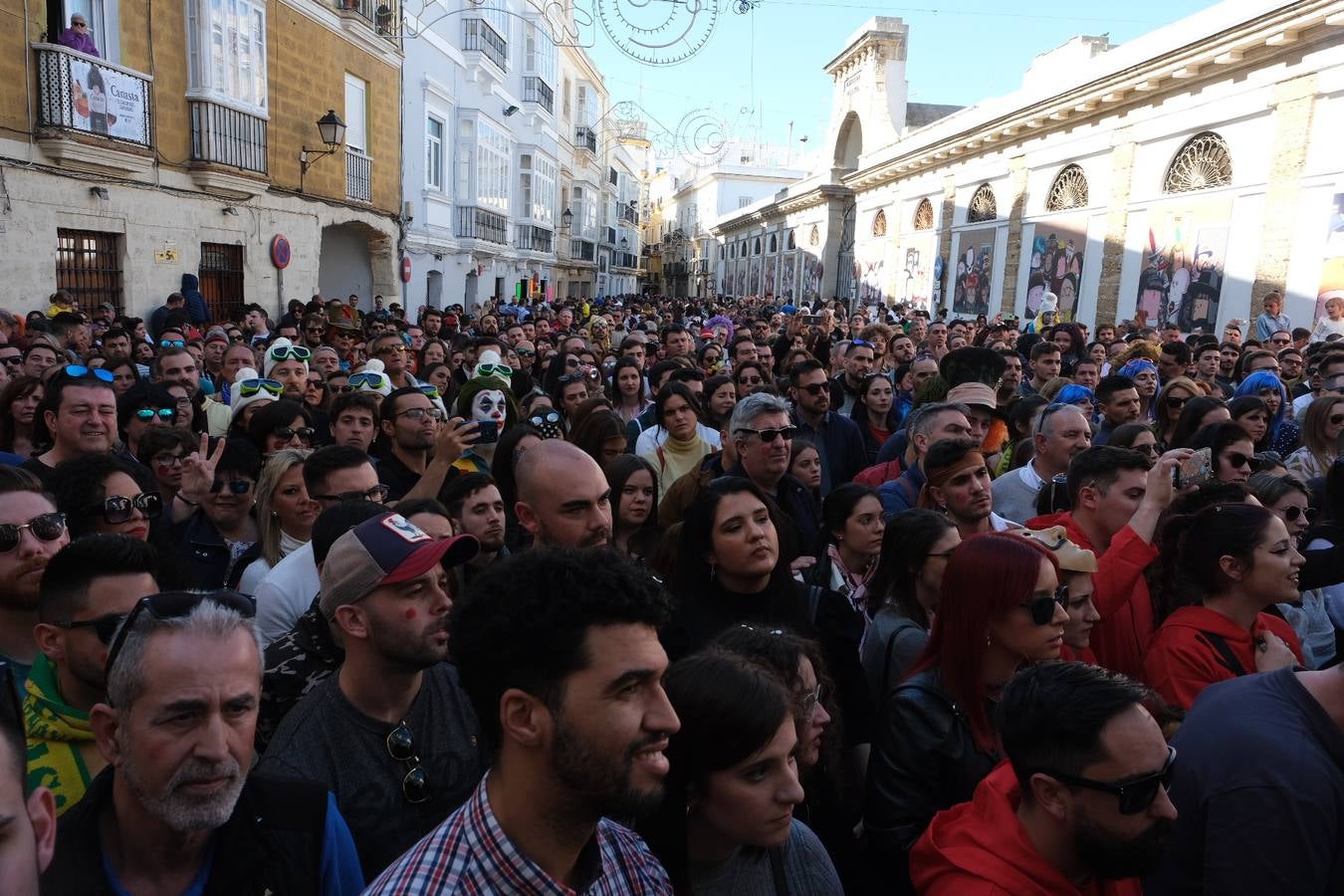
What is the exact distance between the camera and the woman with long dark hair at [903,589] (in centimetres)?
309

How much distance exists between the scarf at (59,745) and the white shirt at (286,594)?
85 cm

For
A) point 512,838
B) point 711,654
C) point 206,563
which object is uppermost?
point 711,654

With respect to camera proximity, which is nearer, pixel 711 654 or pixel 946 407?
pixel 711 654

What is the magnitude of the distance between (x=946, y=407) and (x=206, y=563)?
370 cm

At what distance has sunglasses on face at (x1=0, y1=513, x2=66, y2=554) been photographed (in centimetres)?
283

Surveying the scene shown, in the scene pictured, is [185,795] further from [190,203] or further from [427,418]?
[190,203]

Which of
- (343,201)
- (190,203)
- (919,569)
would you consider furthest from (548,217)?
(919,569)

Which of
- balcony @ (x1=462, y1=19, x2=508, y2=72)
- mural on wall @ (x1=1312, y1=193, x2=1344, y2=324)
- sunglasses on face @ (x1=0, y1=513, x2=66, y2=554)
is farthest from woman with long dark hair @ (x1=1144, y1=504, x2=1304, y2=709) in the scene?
balcony @ (x1=462, y1=19, x2=508, y2=72)

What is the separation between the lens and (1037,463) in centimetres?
522

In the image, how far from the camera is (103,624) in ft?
7.61

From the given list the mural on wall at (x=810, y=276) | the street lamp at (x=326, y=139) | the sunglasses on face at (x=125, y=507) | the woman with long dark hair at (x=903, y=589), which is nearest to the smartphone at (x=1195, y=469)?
the woman with long dark hair at (x=903, y=589)

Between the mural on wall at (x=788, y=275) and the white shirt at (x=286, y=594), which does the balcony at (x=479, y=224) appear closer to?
the mural on wall at (x=788, y=275)

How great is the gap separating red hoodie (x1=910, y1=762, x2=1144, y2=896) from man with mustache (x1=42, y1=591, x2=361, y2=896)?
135 cm

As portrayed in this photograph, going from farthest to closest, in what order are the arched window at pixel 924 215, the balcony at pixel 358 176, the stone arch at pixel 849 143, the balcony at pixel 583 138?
1. the balcony at pixel 583 138
2. the stone arch at pixel 849 143
3. the arched window at pixel 924 215
4. the balcony at pixel 358 176
